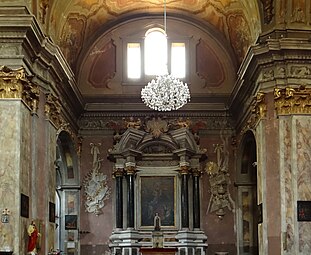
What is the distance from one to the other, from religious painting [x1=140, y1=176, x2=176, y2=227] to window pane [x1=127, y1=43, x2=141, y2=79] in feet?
11.2

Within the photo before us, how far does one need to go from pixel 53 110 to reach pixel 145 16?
Result: 21.9 feet

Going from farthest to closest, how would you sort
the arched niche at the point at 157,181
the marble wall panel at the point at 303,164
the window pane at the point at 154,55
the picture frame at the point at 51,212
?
the window pane at the point at 154,55 < the arched niche at the point at 157,181 < the picture frame at the point at 51,212 < the marble wall panel at the point at 303,164

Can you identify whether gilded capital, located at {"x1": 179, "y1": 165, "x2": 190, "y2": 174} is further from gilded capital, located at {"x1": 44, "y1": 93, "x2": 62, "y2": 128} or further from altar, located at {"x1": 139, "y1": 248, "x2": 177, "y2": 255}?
gilded capital, located at {"x1": 44, "y1": 93, "x2": 62, "y2": 128}

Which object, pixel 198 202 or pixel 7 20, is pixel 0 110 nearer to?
pixel 7 20

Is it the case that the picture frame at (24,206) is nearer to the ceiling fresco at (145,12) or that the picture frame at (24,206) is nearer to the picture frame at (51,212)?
the picture frame at (51,212)

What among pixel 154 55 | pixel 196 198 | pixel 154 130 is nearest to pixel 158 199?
pixel 196 198

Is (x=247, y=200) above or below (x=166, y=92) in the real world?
below

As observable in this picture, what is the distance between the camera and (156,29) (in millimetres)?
24516

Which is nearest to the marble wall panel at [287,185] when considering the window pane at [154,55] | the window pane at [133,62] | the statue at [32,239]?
the statue at [32,239]

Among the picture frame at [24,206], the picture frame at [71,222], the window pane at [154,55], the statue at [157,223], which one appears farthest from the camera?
the window pane at [154,55]

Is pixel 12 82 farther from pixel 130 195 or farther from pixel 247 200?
pixel 247 200

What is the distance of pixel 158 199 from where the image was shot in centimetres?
2356

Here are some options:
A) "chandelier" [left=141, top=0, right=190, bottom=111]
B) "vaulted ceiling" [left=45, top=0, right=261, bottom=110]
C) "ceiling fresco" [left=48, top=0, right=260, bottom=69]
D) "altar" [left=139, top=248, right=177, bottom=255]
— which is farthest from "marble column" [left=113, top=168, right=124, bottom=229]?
"chandelier" [left=141, top=0, right=190, bottom=111]

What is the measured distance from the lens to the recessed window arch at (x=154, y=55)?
24359mm
